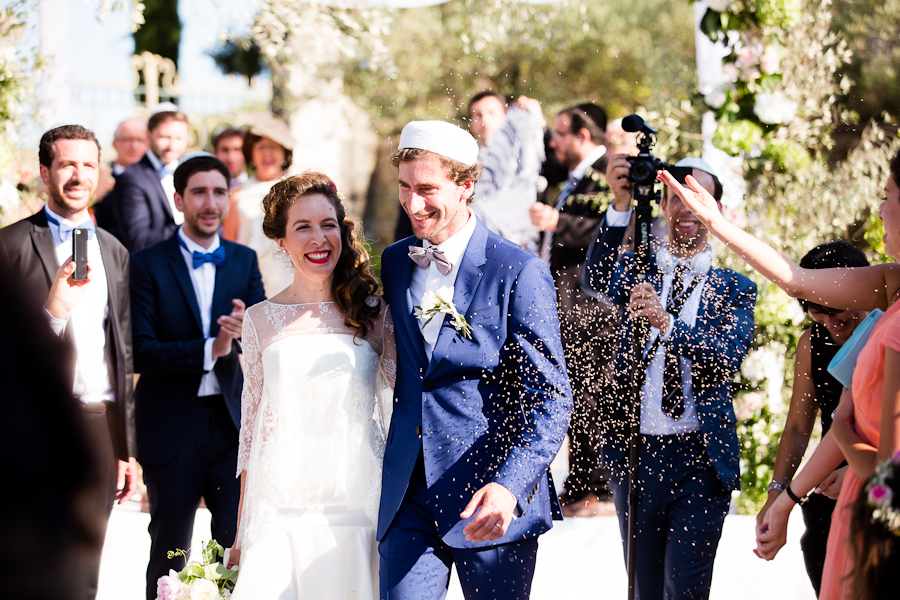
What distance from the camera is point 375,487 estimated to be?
→ 10.5 feet

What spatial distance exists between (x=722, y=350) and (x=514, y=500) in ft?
4.21

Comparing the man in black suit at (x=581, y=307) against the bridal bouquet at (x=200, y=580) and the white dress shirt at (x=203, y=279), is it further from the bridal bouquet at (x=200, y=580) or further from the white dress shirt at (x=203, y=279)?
the bridal bouquet at (x=200, y=580)

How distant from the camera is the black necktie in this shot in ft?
11.7

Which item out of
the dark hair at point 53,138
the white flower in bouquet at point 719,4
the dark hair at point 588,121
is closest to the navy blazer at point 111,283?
the dark hair at point 53,138

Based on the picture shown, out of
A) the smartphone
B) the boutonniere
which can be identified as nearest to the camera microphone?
the boutonniere

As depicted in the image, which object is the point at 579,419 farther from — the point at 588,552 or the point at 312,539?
the point at 312,539

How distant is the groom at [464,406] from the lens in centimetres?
290

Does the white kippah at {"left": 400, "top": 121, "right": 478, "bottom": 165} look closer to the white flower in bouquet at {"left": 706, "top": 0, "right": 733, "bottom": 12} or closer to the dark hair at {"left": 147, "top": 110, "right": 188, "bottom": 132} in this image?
the white flower in bouquet at {"left": 706, "top": 0, "right": 733, "bottom": 12}

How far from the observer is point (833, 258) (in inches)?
135

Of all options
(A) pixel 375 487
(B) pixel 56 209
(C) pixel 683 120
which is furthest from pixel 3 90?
(C) pixel 683 120

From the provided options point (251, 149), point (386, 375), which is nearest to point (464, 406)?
point (386, 375)

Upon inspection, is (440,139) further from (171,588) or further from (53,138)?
(53,138)

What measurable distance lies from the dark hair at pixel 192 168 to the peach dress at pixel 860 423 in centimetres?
328

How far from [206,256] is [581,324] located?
7.27 ft
